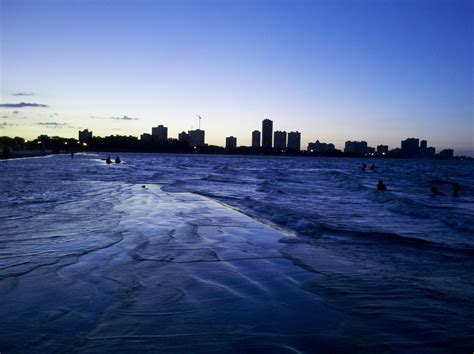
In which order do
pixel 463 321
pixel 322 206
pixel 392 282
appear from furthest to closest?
pixel 322 206, pixel 392 282, pixel 463 321

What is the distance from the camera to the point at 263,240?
9258 millimetres

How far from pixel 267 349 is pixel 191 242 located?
17.0ft

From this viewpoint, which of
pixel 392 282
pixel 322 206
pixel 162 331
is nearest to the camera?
pixel 162 331

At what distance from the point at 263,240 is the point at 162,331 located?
5.49 metres

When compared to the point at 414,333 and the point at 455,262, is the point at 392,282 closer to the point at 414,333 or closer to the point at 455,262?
the point at 414,333

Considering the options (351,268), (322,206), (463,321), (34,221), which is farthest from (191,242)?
(322,206)

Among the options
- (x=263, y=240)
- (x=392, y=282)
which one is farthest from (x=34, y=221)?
(x=392, y=282)

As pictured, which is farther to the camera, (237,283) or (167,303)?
(237,283)

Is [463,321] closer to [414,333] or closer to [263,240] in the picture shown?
[414,333]

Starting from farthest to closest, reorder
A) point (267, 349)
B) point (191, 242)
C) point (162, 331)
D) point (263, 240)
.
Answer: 1. point (263, 240)
2. point (191, 242)
3. point (162, 331)
4. point (267, 349)

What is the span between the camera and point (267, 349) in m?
3.68

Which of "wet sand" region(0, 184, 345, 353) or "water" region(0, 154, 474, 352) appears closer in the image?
"wet sand" region(0, 184, 345, 353)

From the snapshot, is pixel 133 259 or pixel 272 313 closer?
pixel 272 313

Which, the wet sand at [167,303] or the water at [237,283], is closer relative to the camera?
the wet sand at [167,303]
